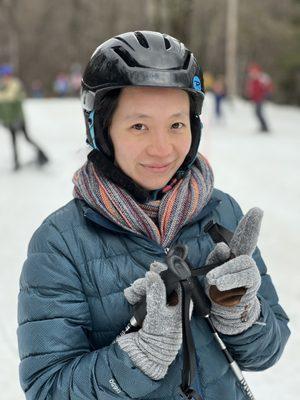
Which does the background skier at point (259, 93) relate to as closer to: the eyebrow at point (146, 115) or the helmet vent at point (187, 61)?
the helmet vent at point (187, 61)

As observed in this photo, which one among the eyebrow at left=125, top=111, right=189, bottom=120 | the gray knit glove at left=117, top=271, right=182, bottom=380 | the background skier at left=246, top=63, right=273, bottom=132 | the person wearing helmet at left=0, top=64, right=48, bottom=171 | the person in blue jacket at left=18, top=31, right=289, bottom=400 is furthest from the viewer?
the background skier at left=246, top=63, right=273, bottom=132

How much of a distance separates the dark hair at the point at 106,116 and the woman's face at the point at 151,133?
0.02 m

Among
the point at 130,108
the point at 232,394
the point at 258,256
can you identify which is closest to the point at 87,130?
the point at 130,108

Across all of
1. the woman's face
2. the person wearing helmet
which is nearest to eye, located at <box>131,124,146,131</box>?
the woman's face

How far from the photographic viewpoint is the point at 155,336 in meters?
1.39

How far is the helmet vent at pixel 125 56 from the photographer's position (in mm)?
1605

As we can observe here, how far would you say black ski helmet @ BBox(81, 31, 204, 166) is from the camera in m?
1.57

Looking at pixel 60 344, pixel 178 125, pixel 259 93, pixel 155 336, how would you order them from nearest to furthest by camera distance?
1. pixel 155 336
2. pixel 60 344
3. pixel 178 125
4. pixel 259 93

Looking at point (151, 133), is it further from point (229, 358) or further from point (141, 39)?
point (229, 358)

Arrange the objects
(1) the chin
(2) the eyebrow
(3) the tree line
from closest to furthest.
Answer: (2) the eyebrow
(1) the chin
(3) the tree line

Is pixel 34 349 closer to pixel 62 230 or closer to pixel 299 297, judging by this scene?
pixel 62 230

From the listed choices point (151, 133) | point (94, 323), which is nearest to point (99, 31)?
point (151, 133)

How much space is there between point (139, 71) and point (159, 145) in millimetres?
204

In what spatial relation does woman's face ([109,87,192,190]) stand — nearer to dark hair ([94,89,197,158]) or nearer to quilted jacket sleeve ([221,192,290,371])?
dark hair ([94,89,197,158])
